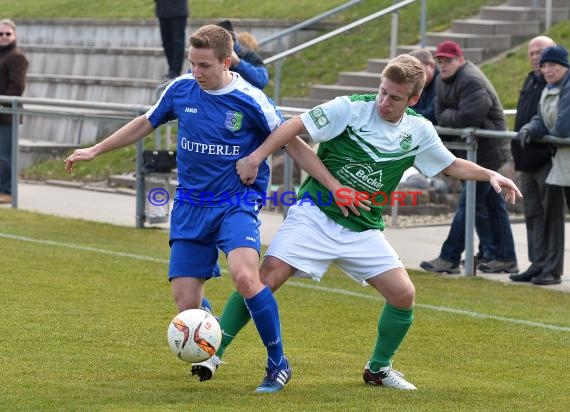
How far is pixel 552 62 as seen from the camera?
36.7ft

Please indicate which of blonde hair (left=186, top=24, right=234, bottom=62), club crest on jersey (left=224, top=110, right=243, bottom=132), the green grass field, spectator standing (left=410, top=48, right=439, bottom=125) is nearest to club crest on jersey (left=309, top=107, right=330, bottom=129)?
club crest on jersey (left=224, top=110, right=243, bottom=132)

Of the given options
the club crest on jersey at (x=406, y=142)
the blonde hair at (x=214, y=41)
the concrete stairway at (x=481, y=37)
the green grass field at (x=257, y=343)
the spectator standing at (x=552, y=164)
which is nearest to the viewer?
the green grass field at (x=257, y=343)

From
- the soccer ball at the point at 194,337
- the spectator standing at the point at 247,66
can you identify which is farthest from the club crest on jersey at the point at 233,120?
the spectator standing at the point at 247,66

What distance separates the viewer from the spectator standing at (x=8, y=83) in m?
16.2

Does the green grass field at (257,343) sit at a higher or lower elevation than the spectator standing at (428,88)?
lower

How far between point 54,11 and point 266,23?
22.3 ft

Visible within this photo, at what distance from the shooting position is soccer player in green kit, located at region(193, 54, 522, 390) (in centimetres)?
717

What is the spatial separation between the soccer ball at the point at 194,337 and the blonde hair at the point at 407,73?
1.58 m

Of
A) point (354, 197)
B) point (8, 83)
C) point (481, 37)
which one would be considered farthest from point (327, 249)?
point (481, 37)

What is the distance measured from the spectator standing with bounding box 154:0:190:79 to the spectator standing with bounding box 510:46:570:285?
24.8 feet

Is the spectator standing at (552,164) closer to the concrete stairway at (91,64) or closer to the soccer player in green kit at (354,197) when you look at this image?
the soccer player in green kit at (354,197)

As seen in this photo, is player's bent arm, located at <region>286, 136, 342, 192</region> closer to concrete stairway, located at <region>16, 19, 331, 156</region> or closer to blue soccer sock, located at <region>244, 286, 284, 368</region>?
blue soccer sock, located at <region>244, 286, 284, 368</region>

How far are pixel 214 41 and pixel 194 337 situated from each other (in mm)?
1555

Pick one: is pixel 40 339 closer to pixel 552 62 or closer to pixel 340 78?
pixel 552 62
